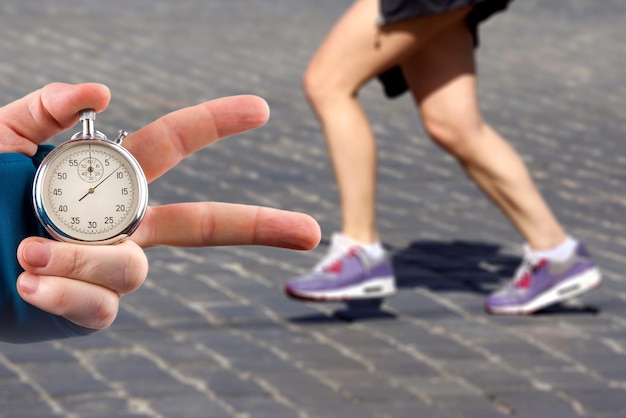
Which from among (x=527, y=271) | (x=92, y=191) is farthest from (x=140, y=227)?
(x=527, y=271)

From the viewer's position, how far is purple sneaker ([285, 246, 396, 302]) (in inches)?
202

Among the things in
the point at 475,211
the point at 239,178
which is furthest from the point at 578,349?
the point at 239,178

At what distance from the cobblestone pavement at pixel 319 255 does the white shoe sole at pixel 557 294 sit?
0.26ft

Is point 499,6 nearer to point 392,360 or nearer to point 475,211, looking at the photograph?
point 392,360

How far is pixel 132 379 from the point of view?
4.18m

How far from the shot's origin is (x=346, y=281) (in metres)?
5.15

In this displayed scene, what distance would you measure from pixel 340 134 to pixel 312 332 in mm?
776

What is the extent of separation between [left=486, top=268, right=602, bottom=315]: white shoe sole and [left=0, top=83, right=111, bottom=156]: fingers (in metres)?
3.58

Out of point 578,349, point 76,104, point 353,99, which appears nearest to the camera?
point 76,104

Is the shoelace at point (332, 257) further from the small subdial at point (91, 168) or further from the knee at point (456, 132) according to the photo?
the small subdial at point (91, 168)

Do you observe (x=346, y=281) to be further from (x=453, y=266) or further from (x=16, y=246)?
(x=16, y=246)

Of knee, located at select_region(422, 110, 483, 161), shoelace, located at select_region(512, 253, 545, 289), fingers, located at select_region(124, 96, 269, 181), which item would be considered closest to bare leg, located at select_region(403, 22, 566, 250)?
knee, located at select_region(422, 110, 483, 161)

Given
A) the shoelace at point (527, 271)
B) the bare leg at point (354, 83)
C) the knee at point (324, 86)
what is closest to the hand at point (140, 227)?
the bare leg at point (354, 83)

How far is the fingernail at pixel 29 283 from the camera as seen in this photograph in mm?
1461
